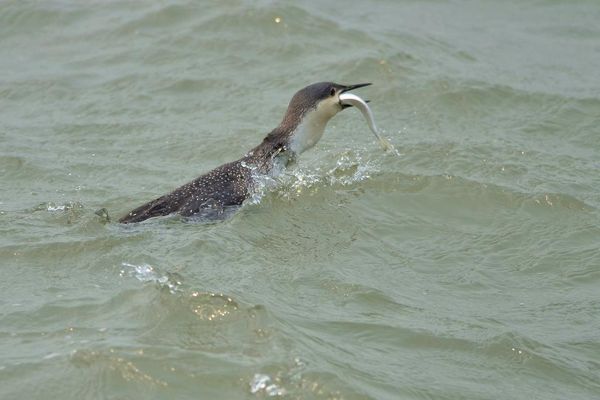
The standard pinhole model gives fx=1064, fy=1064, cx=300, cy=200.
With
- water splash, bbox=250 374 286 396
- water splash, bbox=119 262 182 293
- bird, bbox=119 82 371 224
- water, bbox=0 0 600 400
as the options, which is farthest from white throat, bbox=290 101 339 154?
water splash, bbox=250 374 286 396

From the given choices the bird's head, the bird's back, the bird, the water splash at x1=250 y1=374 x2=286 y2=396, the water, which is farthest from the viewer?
the bird's head

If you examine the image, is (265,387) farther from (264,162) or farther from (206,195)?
(264,162)

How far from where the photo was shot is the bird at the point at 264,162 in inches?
324

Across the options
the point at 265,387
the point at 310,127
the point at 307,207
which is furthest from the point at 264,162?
the point at 265,387

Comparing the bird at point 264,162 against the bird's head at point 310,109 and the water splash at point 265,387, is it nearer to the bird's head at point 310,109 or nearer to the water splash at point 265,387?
the bird's head at point 310,109

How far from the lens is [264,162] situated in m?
8.73

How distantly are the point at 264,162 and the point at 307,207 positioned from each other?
0.60 metres

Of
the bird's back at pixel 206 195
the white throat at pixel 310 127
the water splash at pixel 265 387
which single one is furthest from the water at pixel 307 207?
the white throat at pixel 310 127

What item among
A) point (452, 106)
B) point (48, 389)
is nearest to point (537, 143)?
point (452, 106)

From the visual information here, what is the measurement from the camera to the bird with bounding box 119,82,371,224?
8219 millimetres

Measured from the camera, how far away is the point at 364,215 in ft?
29.4

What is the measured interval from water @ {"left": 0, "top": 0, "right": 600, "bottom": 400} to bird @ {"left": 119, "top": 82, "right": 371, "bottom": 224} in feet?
0.59

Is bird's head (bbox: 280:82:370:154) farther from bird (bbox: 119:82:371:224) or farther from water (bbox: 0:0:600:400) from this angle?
water (bbox: 0:0:600:400)

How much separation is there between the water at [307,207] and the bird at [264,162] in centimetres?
18
